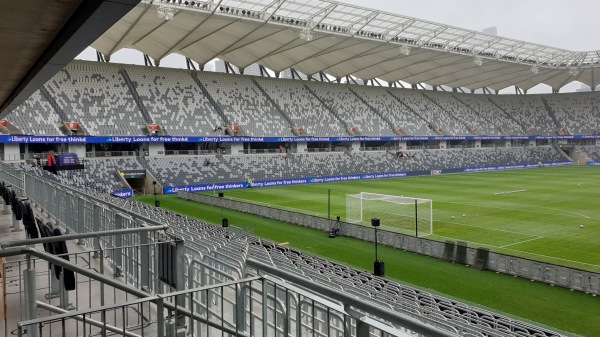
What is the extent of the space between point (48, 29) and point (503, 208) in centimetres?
3143

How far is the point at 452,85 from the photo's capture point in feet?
247

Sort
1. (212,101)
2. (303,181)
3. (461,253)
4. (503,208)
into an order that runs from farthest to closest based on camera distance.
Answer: (212,101), (303,181), (503,208), (461,253)

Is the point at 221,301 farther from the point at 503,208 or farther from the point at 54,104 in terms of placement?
the point at 54,104

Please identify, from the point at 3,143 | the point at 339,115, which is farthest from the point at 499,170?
the point at 3,143

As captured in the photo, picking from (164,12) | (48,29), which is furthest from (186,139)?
(48,29)

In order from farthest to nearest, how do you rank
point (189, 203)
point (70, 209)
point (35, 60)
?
point (189, 203) < point (70, 209) < point (35, 60)

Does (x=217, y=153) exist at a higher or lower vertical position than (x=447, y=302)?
higher

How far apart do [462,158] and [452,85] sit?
520 inches

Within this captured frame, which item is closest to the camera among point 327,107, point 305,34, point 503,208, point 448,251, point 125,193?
point 448,251

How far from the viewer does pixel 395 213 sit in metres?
29.6

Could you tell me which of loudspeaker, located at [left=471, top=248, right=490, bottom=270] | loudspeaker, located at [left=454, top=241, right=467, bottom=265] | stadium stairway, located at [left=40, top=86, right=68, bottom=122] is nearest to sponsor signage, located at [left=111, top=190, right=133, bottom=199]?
stadium stairway, located at [left=40, top=86, right=68, bottom=122]

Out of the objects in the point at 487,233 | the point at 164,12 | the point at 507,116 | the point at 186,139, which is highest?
the point at 164,12

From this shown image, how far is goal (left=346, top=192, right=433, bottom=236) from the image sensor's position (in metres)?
26.3

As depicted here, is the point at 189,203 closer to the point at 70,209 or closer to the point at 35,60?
the point at 70,209
